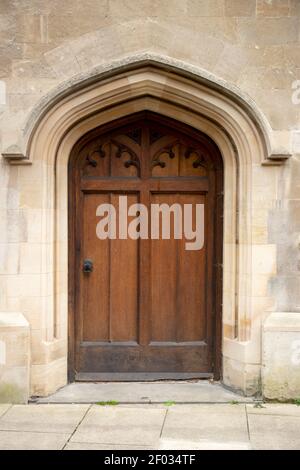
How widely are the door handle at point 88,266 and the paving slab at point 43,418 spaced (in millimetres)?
1223

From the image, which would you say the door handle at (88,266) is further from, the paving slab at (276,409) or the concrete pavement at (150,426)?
A: the paving slab at (276,409)

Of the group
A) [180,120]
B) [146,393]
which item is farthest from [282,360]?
[180,120]

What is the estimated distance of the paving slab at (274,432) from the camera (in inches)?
153

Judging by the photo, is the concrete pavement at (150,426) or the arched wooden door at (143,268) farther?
the arched wooden door at (143,268)

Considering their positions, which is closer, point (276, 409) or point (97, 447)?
point (97, 447)

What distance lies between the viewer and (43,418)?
4434 millimetres

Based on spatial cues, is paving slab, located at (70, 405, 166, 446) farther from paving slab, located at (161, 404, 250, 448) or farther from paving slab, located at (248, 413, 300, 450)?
paving slab, located at (248, 413, 300, 450)

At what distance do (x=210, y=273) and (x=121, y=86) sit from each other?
185 centimetres

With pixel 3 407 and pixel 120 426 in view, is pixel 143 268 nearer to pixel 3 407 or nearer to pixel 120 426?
pixel 120 426

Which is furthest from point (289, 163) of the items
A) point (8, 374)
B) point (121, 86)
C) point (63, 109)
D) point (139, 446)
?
point (8, 374)

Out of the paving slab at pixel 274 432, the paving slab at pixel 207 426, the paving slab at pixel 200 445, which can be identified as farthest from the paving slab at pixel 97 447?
the paving slab at pixel 274 432

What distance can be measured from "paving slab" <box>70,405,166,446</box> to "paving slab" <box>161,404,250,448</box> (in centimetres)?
10

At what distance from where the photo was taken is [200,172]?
530 cm

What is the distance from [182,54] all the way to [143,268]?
191 centimetres
